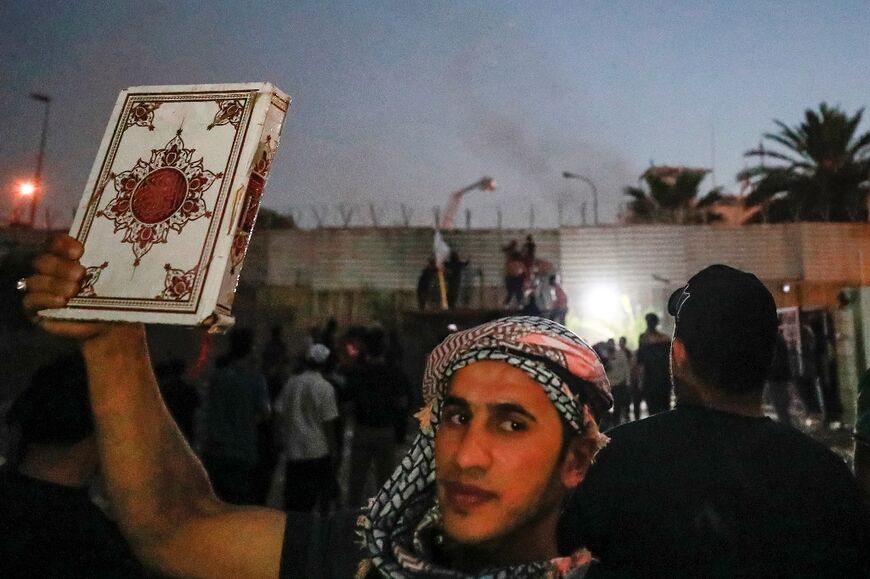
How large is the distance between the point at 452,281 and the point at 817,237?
12.0 m

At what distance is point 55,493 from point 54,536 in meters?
0.18

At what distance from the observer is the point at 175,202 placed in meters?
1.40

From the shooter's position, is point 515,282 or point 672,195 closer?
point 515,282

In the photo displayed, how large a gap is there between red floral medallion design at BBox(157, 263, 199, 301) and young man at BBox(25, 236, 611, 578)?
25 centimetres

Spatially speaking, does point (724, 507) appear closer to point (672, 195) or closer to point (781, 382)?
point (781, 382)

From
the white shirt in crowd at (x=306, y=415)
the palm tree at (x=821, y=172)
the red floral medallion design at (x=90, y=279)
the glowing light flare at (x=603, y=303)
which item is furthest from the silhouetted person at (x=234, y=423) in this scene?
the palm tree at (x=821, y=172)

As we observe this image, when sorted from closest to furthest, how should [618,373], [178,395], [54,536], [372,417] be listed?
[54,536], [178,395], [372,417], [618,373]


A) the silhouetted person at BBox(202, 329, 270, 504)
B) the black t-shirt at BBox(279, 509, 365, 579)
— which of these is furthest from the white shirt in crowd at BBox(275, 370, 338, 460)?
the black t-shirt at BBox(279, 509, 365, 579)

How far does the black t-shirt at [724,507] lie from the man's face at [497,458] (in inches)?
13.2

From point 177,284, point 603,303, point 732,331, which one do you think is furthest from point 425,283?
point 177,284

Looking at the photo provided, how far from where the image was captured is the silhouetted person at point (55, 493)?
199 centimetres

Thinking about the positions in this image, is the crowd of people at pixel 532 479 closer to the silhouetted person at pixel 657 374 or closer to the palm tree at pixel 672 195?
the silhouetted person at pixel 657 374

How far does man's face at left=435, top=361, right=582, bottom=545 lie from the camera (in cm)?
134

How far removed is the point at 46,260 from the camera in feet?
4.52
